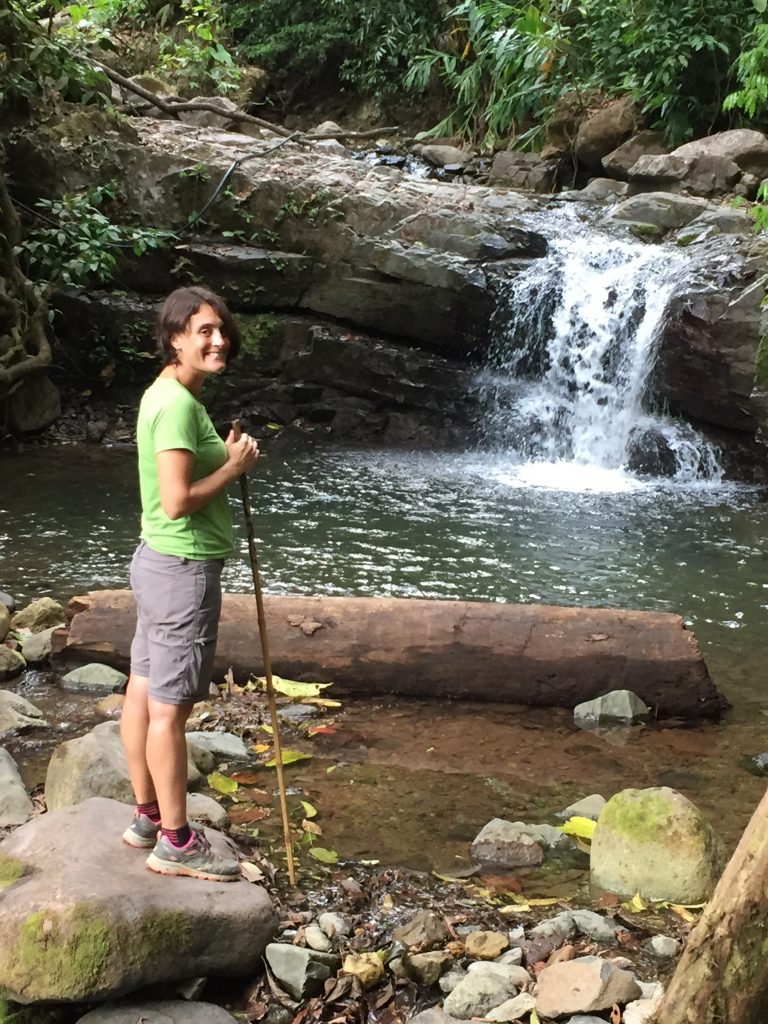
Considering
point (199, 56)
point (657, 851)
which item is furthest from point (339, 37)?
point (657, 851)

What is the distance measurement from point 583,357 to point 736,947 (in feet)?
34.0

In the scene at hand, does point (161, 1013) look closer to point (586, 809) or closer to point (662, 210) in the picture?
point (586, 809)

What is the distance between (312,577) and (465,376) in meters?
5.98

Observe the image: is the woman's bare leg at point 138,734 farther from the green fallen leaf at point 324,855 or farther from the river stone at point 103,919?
the green fallen leaf at point 324,855

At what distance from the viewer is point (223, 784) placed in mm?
3824

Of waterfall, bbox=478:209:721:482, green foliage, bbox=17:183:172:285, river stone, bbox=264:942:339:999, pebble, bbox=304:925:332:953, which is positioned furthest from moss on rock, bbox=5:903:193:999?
waterfall, bbox=478:209:721:482

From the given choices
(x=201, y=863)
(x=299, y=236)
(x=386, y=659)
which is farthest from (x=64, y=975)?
(x=299, y=236)

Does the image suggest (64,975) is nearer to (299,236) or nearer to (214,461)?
(214,461)

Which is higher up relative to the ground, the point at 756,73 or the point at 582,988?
the point at 756,73

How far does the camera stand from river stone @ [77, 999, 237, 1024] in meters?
2.32

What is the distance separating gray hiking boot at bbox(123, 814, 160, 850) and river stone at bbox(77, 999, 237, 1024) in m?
0.44

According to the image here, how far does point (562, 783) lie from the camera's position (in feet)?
13.4

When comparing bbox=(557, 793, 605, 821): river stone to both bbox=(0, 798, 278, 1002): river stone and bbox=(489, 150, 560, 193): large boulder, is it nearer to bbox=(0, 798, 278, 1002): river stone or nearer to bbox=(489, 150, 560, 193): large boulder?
bbox=(0, 798, 278, 1002): river stone

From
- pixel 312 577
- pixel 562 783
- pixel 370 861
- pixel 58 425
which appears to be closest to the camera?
pixel 370 861
